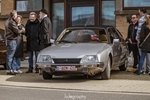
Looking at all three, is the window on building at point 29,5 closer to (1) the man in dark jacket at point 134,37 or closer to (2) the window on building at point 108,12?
(2) the window on building at point 108,12

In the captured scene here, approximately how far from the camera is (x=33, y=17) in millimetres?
12469

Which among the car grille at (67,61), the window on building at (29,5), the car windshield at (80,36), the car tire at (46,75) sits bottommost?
the car tire at (46,75)

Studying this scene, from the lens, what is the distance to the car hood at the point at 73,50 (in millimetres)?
10096

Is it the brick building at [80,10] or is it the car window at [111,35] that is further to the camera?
the brick building at [80,10]

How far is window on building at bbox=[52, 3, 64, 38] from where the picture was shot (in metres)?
18.9

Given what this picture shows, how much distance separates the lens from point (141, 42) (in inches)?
465

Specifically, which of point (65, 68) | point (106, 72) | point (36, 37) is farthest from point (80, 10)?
point (65, 68)

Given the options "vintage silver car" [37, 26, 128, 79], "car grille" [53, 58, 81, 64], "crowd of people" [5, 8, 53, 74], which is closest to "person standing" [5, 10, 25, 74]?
"crowd of people" [5, 8, 53, 74]

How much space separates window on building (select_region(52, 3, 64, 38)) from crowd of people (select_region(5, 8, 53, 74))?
20.8ft

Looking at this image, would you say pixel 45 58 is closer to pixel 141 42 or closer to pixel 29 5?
pixel 141 42

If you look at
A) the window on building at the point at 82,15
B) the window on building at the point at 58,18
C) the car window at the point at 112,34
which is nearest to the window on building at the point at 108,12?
the window on building at the point at 82,15

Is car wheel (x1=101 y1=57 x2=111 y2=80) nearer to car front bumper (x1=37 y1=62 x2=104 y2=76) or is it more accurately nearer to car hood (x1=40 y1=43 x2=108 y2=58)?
car front bumper (x1=37 y1=62 x2=104 y2=76)

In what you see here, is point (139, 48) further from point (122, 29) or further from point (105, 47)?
point (122, 29)

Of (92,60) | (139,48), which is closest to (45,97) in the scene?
(92,60)
